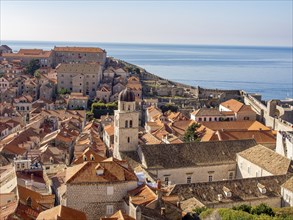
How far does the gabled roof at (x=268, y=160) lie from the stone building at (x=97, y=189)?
11.2 meters

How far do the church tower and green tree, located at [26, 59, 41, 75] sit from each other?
179 feet

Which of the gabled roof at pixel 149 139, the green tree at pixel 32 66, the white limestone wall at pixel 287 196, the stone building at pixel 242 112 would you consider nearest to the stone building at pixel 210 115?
the stone building at pixel 242 112

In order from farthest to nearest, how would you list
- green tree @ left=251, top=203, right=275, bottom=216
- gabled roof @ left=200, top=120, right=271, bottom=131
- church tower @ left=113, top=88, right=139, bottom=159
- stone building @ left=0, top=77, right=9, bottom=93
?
stone building @ left=0, top=77, right=9, bottom=93
gabled roof @ left=200, top=120, right=271, bottom=131
church tower @ left=113, top=88, right=139, bottom=159
green tree @ left=251, top=203, right=275, bottom=216

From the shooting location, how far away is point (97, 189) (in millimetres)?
21031

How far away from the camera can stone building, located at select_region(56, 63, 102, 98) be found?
233 feet

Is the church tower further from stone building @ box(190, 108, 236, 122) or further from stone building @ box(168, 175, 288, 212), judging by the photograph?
stone building @ box(190, 108, 236, 122)

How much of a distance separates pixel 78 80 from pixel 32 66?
16534mm

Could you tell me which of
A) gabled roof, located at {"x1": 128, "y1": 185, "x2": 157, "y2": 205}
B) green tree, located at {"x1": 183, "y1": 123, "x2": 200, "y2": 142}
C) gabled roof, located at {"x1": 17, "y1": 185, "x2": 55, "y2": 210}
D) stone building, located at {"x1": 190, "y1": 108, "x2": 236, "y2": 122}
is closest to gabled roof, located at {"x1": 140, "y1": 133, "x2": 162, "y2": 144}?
green tree, located at {"x1": 183, "y1": 123, "x2": 200, "y2": 142}

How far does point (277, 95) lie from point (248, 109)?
49103 millimetres

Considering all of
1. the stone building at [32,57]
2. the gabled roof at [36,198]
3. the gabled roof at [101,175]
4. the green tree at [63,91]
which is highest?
the stone building at [32,57]

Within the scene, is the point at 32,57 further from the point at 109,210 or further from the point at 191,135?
the point at 109,210

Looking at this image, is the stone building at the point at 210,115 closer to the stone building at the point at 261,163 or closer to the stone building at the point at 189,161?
the stone building at the point at 189,161

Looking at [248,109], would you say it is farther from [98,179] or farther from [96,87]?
[98,179]

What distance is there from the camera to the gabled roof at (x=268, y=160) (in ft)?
93.0
